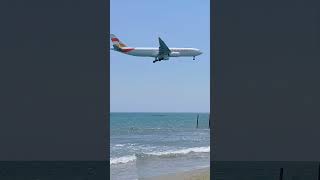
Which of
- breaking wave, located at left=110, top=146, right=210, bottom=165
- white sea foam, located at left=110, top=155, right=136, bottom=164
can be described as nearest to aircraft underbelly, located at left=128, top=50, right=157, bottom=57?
breaking wave, located at left=110, top=146, right=210, bottom=165

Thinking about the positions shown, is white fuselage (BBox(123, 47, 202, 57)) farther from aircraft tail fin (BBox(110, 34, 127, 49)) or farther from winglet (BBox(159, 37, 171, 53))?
winglet (BBox(159, 37, 171, 53))

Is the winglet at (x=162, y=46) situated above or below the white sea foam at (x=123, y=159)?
above

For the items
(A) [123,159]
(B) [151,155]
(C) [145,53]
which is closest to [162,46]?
(C) [145,53]

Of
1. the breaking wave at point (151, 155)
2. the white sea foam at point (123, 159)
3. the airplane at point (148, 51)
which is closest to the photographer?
the white sea foam at point (123, 159)

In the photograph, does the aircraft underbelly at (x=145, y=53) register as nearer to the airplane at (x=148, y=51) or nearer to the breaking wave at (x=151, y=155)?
the airplane at (x=148, y=51)

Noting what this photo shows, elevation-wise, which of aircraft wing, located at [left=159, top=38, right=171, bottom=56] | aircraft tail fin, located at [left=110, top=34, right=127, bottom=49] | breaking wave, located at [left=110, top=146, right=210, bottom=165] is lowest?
breaking wave, located at [left=110, top=146, right=210, bottom=165]

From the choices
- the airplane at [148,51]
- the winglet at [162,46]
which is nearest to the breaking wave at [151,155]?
the winglet at [162,46]

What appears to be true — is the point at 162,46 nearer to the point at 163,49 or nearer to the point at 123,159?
the point at 163,49
